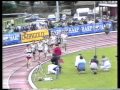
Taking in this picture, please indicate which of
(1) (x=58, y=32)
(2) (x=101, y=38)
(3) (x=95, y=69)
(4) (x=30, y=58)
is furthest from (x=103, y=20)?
(3) (x=95, y=69)

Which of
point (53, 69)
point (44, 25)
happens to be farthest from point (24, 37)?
point (53, 69)

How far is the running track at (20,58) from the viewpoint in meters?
5.91

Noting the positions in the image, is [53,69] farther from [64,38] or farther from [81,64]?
→ [64,38]

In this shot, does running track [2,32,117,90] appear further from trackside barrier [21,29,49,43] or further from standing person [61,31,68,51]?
trackside barrier [21,29,49,43]

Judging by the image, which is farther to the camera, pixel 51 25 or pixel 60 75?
pixel 51 25

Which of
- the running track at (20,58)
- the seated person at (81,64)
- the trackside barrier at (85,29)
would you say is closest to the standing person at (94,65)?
the seated person at (81,64)

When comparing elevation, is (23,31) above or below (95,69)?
above

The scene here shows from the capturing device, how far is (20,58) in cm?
861

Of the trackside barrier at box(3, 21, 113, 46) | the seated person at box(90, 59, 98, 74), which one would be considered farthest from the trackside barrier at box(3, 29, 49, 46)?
the seated person at box(90, 59, 98, 74)

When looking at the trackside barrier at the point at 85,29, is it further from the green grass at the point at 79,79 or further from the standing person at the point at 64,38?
the green grass at the point at 79,79

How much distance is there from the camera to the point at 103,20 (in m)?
11.0

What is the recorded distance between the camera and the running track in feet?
19.4

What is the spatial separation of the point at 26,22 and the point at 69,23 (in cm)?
182

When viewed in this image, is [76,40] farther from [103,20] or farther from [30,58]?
[30,58]
